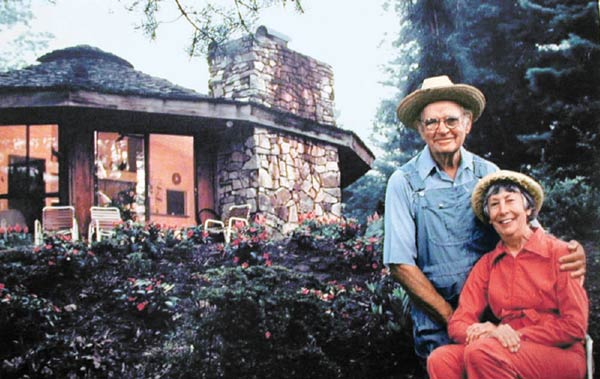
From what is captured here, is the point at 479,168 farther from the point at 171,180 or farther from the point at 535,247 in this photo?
the point at 171,180

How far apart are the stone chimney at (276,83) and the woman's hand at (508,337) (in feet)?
12.2

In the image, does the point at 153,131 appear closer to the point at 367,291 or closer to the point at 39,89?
the point at 39,89

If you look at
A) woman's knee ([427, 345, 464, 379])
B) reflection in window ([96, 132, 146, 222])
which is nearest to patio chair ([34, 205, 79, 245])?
reflection in window ([96, 132, 146, 222])

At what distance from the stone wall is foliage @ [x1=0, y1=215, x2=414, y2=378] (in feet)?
5.94

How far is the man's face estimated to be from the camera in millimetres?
1956

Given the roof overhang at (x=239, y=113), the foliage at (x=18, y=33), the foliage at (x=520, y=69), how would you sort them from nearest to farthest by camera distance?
the foliage at (x=520, y=69) < the foliage at (x=18, y=33) < the roof overhang at (x=239, y=113)

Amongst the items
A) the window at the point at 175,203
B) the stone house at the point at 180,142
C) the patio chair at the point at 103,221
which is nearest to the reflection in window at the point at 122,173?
the stone house at the point at 180,142

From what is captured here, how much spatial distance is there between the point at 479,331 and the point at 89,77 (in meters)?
4.69

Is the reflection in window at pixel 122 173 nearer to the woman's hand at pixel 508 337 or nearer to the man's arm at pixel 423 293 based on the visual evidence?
the man's arm at pixel 423 293

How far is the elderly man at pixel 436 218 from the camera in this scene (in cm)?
193

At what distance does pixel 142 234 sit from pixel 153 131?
235 centimetres

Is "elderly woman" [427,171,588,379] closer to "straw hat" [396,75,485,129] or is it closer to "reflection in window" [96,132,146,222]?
"straw hat" [396,75,485,129]

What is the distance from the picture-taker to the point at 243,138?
621 cm

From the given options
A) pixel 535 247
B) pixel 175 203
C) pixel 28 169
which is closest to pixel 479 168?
pixel 535 247
